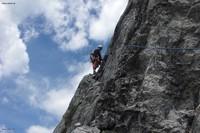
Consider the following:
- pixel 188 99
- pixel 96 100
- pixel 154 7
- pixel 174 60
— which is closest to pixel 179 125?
pixel 188 99

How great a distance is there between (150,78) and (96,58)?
795cm

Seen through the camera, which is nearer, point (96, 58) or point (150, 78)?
point (150, 78)

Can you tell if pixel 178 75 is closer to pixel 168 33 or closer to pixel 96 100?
pixel 168 33

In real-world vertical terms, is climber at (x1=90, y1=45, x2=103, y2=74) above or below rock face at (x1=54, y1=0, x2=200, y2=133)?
above

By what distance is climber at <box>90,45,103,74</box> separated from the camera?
3356 centimetres

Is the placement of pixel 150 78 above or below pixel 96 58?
below

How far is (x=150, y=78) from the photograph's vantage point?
26.4 metres

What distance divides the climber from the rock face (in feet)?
6.54

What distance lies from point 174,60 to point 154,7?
441 centimetres

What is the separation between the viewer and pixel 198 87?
2542 cm

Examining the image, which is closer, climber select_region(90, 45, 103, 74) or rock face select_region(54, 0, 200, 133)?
rock face select_region(54, 0, 200, 133)

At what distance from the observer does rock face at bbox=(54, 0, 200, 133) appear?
25.2 metres

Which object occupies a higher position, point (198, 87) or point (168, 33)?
point (168, 33)

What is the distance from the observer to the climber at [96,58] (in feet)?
110
